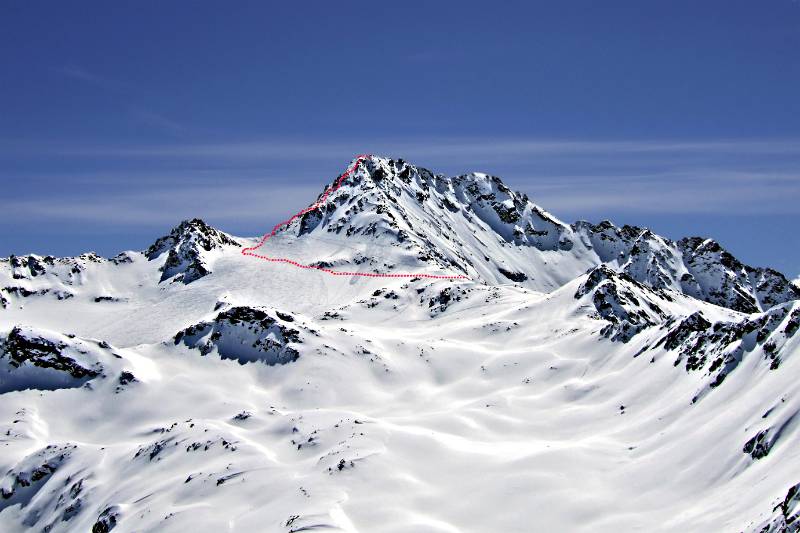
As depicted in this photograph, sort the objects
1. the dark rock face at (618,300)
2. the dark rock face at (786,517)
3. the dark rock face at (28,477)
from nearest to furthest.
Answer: the dark rock face at (786,517) < the dark rock face at (28,477) < the dark rock face at (618,300)

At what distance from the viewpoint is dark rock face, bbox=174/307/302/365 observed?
8794 centimetres

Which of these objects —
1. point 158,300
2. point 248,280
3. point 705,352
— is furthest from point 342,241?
point 705,352

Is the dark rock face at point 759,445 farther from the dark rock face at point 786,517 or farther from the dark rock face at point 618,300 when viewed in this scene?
the dark rock face at point 618,300

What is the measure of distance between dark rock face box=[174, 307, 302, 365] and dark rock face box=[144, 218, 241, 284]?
→ 72691 mm

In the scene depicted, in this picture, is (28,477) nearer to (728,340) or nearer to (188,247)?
(728,340)

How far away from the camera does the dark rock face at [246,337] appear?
8794 centimetres

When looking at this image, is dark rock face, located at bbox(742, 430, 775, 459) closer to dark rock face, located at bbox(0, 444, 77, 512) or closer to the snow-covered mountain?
the snow-covered mountain

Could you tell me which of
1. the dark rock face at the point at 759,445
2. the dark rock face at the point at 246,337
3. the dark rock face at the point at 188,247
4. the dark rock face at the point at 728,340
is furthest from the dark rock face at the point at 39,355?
the dark rock face at the point at 188,247

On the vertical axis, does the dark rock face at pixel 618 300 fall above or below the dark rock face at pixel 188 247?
below

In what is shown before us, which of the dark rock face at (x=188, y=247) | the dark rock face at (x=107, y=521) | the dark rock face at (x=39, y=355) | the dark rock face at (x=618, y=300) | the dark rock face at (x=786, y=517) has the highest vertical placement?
the dark rock face at (x=188, y=247)

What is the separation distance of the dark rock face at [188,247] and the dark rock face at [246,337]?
238 ft

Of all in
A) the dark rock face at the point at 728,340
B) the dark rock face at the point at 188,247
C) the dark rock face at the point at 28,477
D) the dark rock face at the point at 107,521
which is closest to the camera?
the dark rock face at the point at 728,340

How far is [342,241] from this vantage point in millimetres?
174625

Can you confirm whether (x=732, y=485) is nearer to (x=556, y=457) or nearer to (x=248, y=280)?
(x=556, y=457)
